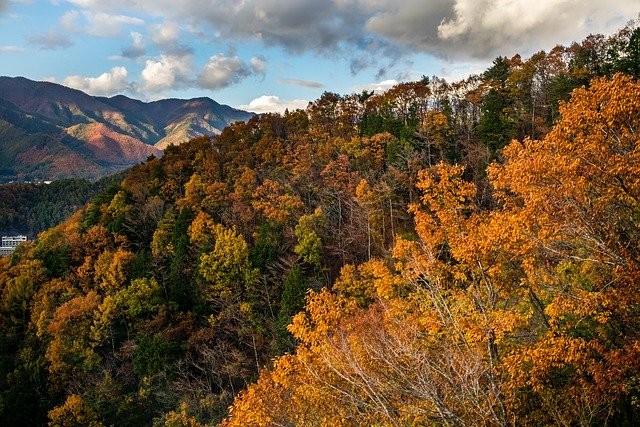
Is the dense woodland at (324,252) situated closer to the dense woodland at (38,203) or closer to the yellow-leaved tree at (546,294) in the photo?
the yellow-leaved tree at (546,294)

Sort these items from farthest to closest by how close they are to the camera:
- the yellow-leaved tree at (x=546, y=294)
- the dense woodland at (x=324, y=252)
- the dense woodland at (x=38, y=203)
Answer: the dense woodland at (x=38, y=203) < the dense woodland at (x=324, y=252) < the yellow-leaved tree at (x=546, y=294)

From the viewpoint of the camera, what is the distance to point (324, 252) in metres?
35.6

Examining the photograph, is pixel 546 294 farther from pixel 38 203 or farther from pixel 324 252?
pixel 38 203

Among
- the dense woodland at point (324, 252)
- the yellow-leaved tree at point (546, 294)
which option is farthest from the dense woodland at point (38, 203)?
the yellow-leaved tree at point (546, 294)

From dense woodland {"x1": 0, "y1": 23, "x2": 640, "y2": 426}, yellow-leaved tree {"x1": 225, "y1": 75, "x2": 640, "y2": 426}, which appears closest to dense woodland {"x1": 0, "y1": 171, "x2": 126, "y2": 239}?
dense woodland {"x1": 0, "y1": 23, "x2": 640, "y2": 426}

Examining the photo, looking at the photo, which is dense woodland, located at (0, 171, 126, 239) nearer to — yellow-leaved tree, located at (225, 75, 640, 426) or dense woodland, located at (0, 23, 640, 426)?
dense woodland, located at (0, 23, 640, 426)

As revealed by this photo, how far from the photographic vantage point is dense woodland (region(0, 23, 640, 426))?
755 cm

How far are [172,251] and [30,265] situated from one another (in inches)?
542

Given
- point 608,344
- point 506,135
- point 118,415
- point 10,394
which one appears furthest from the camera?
point 506,135

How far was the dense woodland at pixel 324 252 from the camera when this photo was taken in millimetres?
7551

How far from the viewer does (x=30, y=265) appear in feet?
131

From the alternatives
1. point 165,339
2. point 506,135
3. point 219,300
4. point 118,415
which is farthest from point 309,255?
point 506,135

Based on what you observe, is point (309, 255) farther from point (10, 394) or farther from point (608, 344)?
point (608, 344)

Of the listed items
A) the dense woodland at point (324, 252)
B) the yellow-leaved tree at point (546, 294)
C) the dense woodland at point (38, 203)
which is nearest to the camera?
the yellow-leaved tree at point (546, 294)
